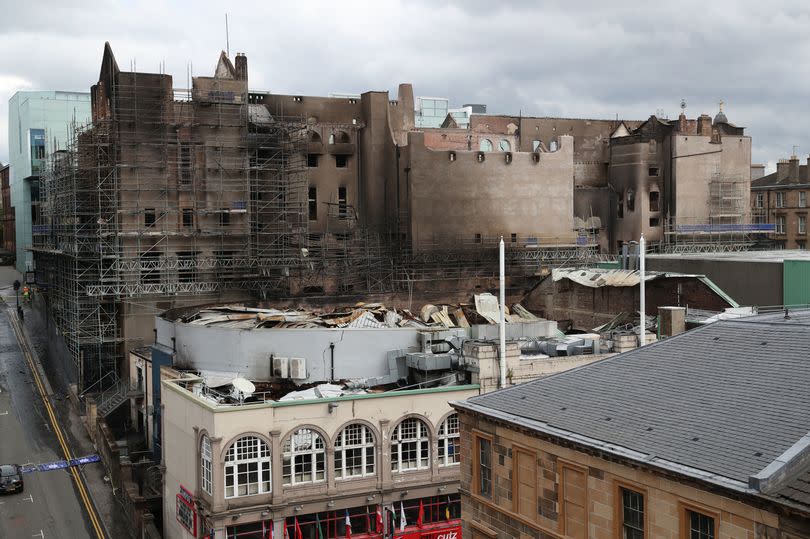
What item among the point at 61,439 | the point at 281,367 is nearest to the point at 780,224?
the point at 281,367

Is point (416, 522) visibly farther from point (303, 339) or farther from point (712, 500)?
point (712, 500)

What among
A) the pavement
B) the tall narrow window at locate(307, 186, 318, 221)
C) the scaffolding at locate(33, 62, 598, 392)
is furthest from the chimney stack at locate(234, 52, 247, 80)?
the pavement

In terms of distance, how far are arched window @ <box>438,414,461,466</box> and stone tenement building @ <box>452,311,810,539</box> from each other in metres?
12.5

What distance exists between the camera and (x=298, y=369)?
41344 millimetres

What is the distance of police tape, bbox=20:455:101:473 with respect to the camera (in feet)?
148

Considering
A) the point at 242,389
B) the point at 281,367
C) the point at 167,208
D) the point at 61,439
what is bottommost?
the point at 61,439

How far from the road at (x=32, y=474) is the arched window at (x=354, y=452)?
12776 mm

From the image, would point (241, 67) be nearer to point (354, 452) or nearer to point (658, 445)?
point (354, 452)

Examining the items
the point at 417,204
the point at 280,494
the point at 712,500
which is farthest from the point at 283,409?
the point at 417,204

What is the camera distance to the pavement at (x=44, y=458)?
4131 cm

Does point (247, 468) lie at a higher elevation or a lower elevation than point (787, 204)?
lower

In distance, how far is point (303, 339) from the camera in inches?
1641

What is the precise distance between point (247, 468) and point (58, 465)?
54.6 feet

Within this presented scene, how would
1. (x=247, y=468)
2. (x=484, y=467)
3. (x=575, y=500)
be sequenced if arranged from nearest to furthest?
(x=575, y=500)
(x=484, y=467)
(x=247, y=468)
